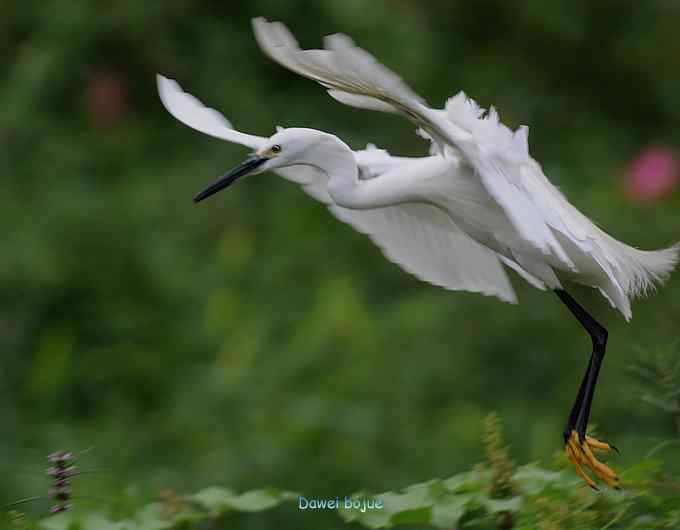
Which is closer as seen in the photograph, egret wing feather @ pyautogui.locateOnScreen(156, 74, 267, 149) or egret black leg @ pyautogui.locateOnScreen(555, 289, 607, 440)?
egret black leg @ pyautogui.locateOnScreen(555, 289, 607, 440)

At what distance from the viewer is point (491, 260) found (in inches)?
143

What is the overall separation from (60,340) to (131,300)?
325 mm

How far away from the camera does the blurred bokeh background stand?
505 centimetres

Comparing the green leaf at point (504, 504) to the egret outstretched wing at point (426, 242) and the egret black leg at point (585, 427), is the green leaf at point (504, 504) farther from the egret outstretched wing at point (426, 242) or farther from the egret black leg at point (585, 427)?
the egret outstretched wing at point (426, 242)

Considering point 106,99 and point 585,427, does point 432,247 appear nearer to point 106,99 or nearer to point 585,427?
point 585,427

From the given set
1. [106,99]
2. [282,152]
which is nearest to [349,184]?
[282,152]

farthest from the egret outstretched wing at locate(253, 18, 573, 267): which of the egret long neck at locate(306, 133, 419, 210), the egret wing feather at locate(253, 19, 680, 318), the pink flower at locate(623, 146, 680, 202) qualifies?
the pink flower at locate(623, 146, 680, 202)

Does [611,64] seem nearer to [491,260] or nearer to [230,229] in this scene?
[230,229]

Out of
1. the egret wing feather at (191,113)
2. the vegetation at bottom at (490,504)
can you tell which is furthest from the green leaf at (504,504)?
the egret wing feather at (191,113)

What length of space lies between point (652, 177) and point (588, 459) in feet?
8.06

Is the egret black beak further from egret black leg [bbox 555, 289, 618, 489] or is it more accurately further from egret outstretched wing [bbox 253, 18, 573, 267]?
egret black leg [bbox 555, 289, 618, 489]

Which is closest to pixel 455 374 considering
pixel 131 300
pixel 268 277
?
pixel 268 277

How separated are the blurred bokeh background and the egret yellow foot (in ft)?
3.96

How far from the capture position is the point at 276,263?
593cm
